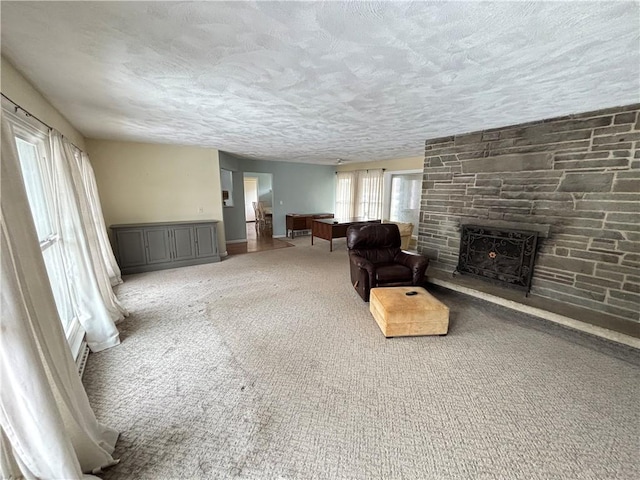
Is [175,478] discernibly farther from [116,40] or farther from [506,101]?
[506,101]

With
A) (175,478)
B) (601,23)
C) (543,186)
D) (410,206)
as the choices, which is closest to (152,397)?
(175,478)

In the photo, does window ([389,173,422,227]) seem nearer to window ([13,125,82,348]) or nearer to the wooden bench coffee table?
the wooden bench coffee table

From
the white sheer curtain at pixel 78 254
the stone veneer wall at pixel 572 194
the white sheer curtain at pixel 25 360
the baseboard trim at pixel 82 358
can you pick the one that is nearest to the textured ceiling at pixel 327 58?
the stone veneer wall at pixel 572 194

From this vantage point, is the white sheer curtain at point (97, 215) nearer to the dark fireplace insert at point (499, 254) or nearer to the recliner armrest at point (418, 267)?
the recliner armrest at point (418, 267)

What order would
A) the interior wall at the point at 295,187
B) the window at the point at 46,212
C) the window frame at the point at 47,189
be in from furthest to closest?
the interior wall at the point at 295,187, the window at the point at 46,212, the window frame at the point at 47,189

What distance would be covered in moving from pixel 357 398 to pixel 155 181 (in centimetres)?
488

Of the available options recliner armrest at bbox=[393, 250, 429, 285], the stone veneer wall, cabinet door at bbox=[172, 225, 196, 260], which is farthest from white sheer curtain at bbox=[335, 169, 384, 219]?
cabinet door at bbox=[172, 225, 196, 260]

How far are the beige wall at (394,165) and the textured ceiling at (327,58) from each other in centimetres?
331

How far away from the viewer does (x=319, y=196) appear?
8.30m

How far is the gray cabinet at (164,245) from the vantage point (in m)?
4.27

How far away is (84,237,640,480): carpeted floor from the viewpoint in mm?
1368

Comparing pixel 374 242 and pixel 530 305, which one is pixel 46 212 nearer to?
pixel 374 242

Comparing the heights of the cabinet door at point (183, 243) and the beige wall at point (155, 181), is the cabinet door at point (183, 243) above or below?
below

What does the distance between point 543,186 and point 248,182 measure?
31.3ft
